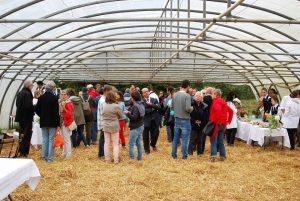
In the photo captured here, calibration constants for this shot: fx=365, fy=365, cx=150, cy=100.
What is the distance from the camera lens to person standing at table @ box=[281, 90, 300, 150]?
29.7ft

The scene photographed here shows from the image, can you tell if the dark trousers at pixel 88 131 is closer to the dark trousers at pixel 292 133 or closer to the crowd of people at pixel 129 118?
the crowd of people at pixel 129 118

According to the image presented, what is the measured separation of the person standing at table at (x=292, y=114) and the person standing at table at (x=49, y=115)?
5545 mm

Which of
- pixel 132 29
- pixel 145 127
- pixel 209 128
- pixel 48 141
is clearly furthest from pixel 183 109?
pixel 132 29

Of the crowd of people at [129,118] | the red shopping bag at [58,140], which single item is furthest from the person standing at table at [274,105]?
the red shopping bag at [58,140]

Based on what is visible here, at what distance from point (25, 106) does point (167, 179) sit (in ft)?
11.0

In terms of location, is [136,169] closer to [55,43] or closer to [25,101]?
[25,101]

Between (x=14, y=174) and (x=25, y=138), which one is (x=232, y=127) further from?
(x=14, y=174)

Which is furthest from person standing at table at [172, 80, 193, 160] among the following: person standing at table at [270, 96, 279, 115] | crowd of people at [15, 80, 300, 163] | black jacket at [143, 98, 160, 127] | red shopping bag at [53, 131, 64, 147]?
person standing at table at [270, 96, 279, 115]

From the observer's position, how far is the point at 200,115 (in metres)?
7.81

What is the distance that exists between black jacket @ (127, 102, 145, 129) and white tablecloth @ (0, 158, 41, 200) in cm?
328

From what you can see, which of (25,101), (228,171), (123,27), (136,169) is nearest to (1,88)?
(123,27)

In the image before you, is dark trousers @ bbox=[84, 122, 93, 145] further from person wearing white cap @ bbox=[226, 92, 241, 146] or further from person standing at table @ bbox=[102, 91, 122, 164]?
person wearing white cap @ bbox=[226, 92, 241, 146]

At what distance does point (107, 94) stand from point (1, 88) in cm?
700

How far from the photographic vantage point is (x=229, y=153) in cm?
877
